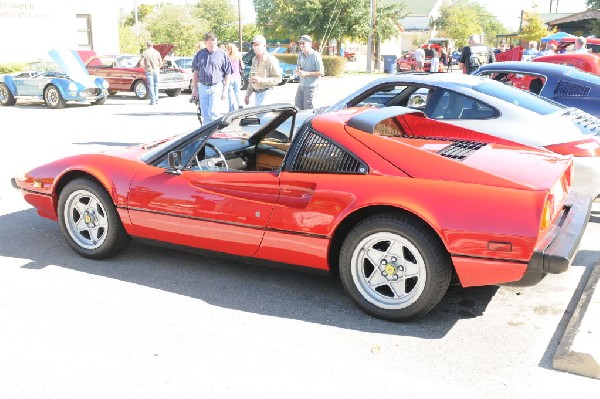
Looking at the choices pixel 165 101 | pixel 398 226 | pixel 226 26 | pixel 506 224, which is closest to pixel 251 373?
pixel 398 226

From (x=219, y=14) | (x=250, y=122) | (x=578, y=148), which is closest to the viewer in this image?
(x=578, y=148)

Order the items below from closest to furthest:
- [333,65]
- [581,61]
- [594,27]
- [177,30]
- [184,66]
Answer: [581,61] → [184,66] → [333,65] → [177,30] → [594,27]

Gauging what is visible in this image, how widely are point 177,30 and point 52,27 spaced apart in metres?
13.3

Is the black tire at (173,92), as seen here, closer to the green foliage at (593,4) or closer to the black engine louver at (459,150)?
the black engine louver at (459,150)

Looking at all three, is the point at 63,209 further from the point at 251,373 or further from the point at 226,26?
the point at 226,26

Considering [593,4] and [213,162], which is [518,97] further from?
[593,4]

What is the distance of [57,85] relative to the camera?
53.1ft

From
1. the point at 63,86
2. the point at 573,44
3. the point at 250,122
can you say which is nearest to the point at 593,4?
the point at 573,44

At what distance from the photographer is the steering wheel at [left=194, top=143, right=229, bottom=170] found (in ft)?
14.1

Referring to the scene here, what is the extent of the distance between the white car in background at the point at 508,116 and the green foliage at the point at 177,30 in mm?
36479

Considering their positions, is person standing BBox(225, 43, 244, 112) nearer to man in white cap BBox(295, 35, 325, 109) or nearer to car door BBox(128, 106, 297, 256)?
man in white cap BBox(295, 35, 325, 109)

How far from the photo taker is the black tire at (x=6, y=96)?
17125 mm

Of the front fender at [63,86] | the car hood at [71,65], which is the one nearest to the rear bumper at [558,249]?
the front fender at [63,86]

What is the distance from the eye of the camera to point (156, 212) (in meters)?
4.31
